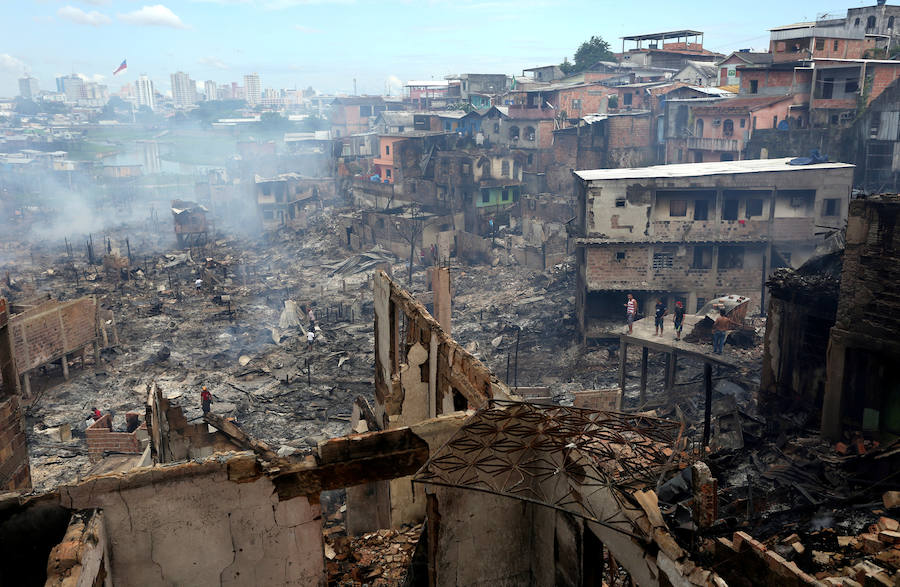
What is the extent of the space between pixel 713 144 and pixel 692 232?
47.3ft

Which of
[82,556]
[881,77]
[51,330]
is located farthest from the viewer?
[881,77]

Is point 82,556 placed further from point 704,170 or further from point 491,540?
point 704,170

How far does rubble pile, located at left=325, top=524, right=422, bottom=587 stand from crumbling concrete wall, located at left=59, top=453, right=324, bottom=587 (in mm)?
953

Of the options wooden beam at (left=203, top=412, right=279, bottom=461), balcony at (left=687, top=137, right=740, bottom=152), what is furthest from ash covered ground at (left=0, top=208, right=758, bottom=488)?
balcony at (left=687, top=137, right=740, bottom=152)

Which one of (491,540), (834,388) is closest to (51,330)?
(491,540)

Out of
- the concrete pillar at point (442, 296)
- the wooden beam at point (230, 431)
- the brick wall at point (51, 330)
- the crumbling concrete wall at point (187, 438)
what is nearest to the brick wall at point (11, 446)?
the crumbling concrete wall at point (187, 438)

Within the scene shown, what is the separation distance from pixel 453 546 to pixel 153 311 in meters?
28.8

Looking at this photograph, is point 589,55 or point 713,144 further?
point 589,55

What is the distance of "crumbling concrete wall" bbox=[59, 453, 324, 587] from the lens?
7.54 meters

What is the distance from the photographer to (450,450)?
7.68m

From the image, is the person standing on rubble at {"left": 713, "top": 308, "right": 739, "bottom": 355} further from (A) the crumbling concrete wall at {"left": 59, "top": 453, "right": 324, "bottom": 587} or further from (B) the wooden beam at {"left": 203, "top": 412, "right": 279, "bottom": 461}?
(A) the crumbling concrete wall at {"left": 59, "top": 453, "right": 324, "bottom": 587}

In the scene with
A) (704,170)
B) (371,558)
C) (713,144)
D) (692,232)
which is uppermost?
(713,144)

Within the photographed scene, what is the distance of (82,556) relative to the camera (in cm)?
651

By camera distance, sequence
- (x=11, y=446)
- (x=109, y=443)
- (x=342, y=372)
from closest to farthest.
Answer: (x=11, y=446) < (x=109, y=443) < (x=342, y=372)
